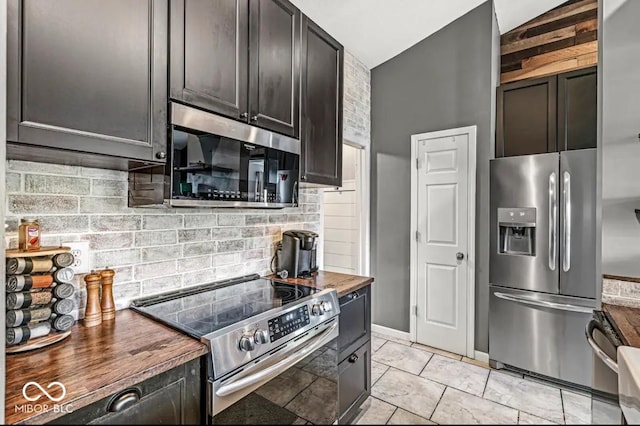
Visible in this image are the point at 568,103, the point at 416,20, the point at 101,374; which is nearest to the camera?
the point at 101,374

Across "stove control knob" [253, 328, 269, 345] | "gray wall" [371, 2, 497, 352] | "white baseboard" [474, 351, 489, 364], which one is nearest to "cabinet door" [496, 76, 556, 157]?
"gray wall" [371, 2, 497, 352]

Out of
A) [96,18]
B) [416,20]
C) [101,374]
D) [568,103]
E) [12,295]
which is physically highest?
[416,20]

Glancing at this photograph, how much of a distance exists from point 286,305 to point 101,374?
77cm

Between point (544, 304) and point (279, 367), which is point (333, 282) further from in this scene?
point (544, 304)

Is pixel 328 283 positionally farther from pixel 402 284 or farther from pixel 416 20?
pixel 416 20

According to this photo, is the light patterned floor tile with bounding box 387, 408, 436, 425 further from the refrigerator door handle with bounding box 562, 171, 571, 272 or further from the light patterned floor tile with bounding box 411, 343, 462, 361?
the light patterned floor tile with bounding box 411, 343, 462, 361

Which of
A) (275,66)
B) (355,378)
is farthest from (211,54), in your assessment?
(355,378)

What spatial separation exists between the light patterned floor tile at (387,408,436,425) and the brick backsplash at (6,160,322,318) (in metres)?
1.46

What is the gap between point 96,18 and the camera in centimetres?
111

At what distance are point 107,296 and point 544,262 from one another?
9.12 ft

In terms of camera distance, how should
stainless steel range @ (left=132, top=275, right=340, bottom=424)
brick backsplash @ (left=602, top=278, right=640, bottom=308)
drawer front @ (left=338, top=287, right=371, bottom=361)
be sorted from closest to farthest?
stainless steel range @ (left=132, top=275, right=340, bottom=424), brick backsplash @ (left=602, top=278, right=640, bottom=308), drawer front @ (left=338, top=287, right=371, bottom=361)

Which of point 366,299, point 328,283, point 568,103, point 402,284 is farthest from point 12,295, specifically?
point 568,103

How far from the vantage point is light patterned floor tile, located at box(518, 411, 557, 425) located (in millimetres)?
335

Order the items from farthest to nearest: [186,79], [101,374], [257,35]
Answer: [257,35] → [186,79] → [101,374]
